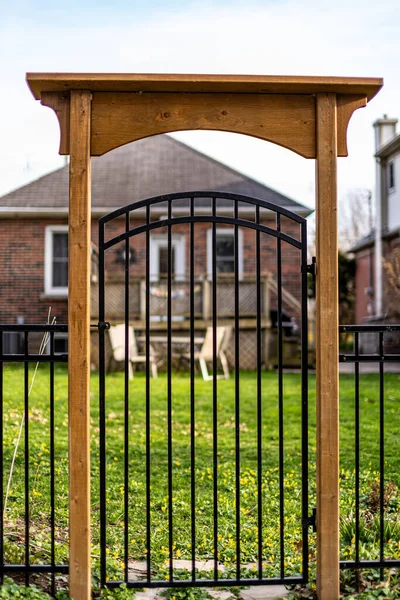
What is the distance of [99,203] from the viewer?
16.1 meters

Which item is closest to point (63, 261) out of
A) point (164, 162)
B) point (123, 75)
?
point (164, 162)

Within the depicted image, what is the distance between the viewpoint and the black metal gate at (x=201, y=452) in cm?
330

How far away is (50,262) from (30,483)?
37.2 feet

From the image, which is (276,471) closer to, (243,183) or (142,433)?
(142,433)

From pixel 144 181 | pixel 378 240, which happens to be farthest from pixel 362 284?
pixel 144 181

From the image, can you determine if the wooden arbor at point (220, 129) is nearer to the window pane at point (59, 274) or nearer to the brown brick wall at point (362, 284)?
the window pane at point (59, 274)

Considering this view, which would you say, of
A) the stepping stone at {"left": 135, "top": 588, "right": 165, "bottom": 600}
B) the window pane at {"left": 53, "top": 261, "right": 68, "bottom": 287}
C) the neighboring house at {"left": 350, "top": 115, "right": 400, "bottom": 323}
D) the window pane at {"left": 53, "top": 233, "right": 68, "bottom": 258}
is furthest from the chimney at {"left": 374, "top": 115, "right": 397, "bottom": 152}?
the stepping stone at {"left": 135, "top": 588, "right": 165, "bottom": 600}

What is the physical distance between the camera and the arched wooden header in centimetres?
321

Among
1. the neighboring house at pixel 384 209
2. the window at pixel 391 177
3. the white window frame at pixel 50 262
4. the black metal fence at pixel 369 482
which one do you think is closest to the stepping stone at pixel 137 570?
the black metal fence at pixel 369 482

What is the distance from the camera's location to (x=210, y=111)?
3246 millimetres

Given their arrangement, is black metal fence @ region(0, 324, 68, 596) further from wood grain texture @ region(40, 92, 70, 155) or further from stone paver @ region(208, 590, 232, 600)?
wood grain texture @ region(40, 92, 70, 155)

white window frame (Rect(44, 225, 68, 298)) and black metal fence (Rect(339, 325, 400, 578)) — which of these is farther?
white window frame (Rect(44, 225, 68, 298))

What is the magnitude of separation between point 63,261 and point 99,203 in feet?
5.72

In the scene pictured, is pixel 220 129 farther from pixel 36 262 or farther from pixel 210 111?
pixel 36 262
